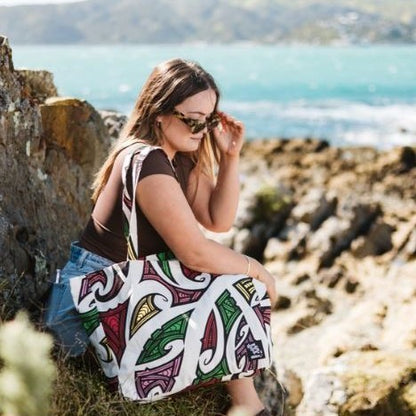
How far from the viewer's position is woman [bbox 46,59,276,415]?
12.0ft

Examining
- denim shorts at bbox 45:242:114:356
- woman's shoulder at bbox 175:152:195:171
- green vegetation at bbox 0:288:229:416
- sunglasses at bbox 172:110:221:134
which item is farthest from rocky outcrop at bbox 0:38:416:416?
sunglasses at bbox 172:110:221:134

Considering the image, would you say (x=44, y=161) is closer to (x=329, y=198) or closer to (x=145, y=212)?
(x=145, y=212)

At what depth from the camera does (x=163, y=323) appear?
11.8 feet

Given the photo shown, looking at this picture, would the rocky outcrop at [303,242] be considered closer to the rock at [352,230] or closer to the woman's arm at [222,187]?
the rock at [352,230]

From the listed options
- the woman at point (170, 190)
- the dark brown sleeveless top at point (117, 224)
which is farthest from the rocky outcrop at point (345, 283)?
the dark brown sleeveless top at point (117, 224)

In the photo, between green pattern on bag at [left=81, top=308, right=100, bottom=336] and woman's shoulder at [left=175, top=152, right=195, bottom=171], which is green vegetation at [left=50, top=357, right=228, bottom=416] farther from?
woman's shoulder at [left=175, top=152, right=195, bottom=171]

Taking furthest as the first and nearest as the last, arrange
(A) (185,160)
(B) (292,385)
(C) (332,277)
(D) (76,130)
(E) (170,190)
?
(C) (332,277) < (B) (292,385) < (D) (76,130) < (A) (185,160) < (E) (170,190)

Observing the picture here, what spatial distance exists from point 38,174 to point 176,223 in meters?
1.74

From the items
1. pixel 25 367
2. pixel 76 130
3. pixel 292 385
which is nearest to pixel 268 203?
pixel 292 385

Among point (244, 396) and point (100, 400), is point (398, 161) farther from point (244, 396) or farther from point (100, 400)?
point (100, 400)

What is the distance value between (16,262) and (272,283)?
60.9 inches

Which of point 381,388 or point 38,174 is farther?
point 38,174

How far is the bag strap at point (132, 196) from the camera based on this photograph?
3.65 m

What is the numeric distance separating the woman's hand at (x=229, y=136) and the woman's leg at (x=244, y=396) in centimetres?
151
